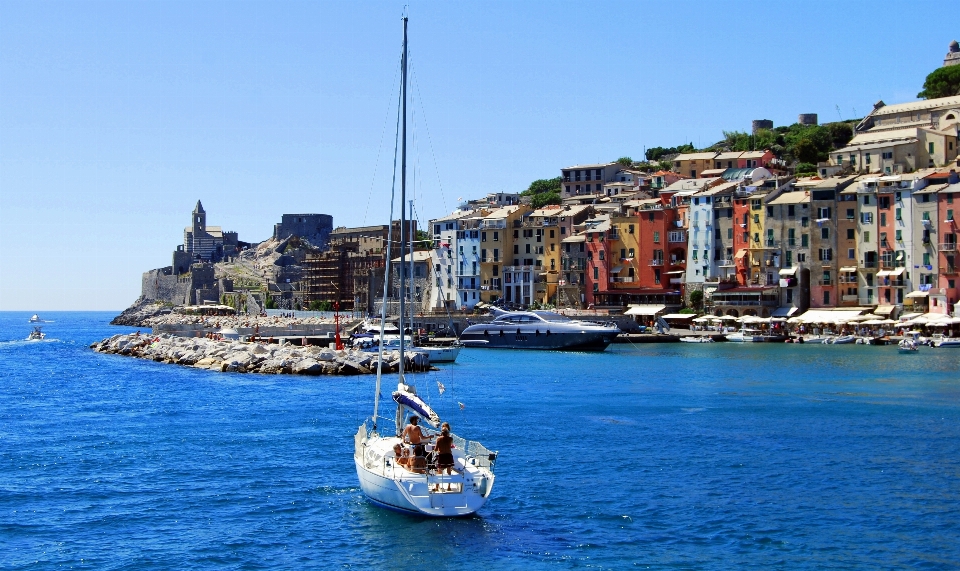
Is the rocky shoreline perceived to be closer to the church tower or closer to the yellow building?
the yellow building

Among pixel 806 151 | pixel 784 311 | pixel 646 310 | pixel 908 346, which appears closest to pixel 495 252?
pixel 646 310

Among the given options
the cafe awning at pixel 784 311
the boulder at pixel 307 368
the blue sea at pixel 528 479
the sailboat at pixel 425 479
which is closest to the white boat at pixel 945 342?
the cafe awning at pixel 784 311

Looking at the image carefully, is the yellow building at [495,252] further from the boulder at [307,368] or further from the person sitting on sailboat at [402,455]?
the person sitting on sailboat at [402,455]

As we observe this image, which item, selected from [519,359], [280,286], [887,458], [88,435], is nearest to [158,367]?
[519,359]

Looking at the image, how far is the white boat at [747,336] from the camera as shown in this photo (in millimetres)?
89125

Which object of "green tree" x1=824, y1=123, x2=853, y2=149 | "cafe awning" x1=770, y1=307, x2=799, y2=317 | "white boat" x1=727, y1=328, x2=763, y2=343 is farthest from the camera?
"green tree" x1=824, y1=123, x2=853, y2=149

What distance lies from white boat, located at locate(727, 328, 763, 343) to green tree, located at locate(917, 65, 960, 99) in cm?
5262

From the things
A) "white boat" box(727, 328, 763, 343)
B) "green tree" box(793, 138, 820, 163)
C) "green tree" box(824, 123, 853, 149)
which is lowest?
"white boat" box(727, 328, 763, 343)

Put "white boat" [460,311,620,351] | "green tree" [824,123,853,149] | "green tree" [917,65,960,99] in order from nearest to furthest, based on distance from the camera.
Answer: "white boat" [460,311,620,351] → "green tree" [917,65,960,99] → "green tree" [824,123,853,149]

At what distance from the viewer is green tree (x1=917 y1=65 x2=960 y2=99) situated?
125 m

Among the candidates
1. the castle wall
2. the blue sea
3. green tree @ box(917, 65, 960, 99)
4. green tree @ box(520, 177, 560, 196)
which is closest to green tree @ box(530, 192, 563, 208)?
green tree @ box(520, 177, 560, 196)

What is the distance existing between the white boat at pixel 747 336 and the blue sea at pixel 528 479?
113 feet

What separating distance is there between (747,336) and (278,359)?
1722 inches

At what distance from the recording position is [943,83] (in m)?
126
